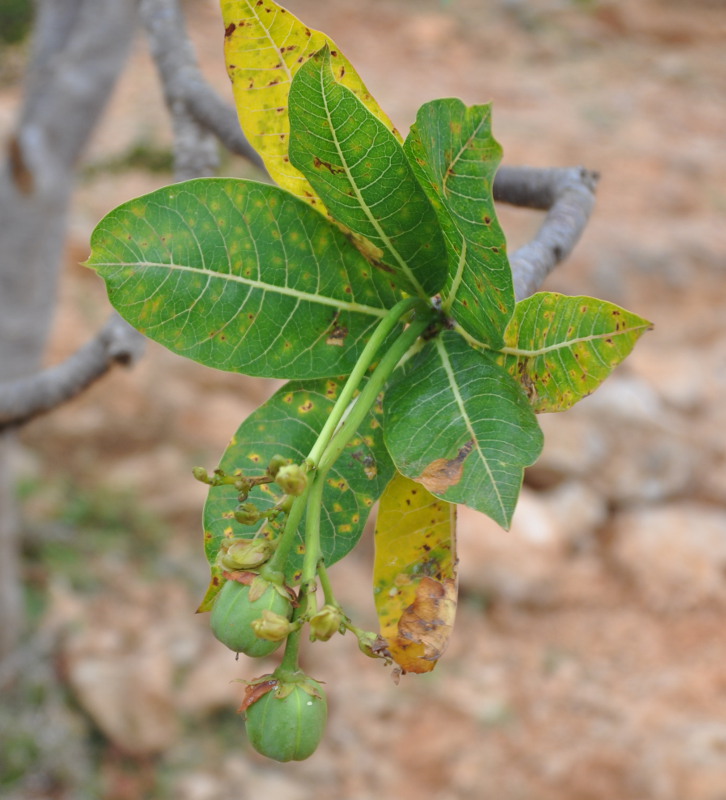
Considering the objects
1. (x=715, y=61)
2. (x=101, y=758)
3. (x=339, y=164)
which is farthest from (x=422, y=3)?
(x=339, y=164)

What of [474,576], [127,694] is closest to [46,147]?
[127,694]

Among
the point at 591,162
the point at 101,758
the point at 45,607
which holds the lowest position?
the point at 101,758

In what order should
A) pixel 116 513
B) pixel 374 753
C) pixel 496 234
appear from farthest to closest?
pixel 116 513
pixel 374 753
pixel 496 234

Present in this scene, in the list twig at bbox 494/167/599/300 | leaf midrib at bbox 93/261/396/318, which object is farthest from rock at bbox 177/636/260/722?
leaf midrib at bbox 93/261/396/318

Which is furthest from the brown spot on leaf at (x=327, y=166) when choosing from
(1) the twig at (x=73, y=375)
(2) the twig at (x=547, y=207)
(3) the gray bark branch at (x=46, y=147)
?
(3) the gray bark branch at (x=46, y=147)

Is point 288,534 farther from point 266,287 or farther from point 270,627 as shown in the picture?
point 266,287

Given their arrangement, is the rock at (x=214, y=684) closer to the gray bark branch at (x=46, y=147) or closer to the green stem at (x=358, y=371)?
the gray bark branch at (x=46, y=147)

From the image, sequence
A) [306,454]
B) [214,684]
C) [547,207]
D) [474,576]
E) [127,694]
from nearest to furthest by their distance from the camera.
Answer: [306,454] → [547,207] → [127,694] → [214,684] → [474,576]

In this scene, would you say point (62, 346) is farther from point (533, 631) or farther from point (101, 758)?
point (533, 631)
